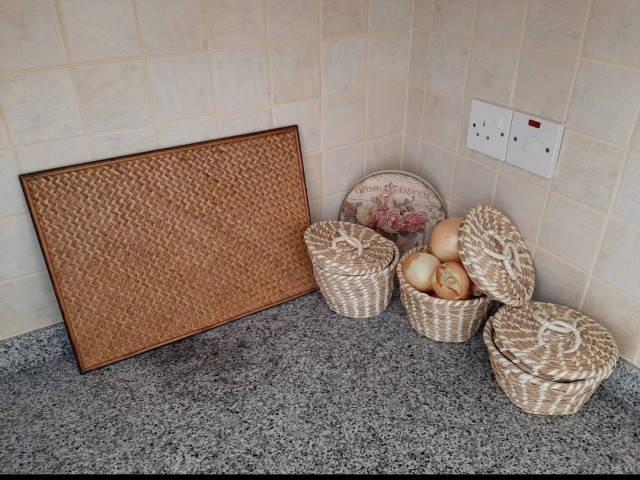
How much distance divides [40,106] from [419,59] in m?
0.74

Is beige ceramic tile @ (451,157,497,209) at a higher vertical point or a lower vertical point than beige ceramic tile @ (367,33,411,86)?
lower

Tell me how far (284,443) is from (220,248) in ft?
1.26

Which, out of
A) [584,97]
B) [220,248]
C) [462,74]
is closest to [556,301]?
[584,97]

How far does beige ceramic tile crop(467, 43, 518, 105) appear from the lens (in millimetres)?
875

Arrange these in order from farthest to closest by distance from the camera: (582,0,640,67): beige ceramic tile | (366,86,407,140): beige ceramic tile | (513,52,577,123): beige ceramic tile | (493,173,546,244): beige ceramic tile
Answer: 1. (366,86,407,140): beige ceramic tile
2. (493,173,546,244): beige ceramic tile
3. (513,52,577,123): beige ceramic tile
4. (582,0,640,67): beige ceramic tile

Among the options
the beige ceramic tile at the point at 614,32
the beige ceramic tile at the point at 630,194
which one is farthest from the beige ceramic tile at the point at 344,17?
the beige ceramic tile at the point at 630,194

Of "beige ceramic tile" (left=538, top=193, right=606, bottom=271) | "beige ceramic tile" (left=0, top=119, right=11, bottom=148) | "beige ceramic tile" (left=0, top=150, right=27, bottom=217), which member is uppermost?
"beige ceramic tile" (left=0, top=119, right=11, bottom=148)

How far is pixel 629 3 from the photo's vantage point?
684mm

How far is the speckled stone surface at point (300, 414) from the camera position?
73 centimetres

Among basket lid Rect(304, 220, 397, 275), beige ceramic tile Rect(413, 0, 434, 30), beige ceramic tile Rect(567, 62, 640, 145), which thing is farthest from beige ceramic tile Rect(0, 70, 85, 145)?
beige ceramic tile Rect(567, 62, 640, 145)

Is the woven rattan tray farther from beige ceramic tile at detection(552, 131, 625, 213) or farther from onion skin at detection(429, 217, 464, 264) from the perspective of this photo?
beige ceramic tile at detection(552, 131, 625, 213)

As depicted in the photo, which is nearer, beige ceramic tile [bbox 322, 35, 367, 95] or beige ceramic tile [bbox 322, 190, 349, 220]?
beige ceramic tile [bbox 322, 35, 367, 95]

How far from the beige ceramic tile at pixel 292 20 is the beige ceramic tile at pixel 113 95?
25cm

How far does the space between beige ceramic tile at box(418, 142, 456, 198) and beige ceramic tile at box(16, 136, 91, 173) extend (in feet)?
2.29
